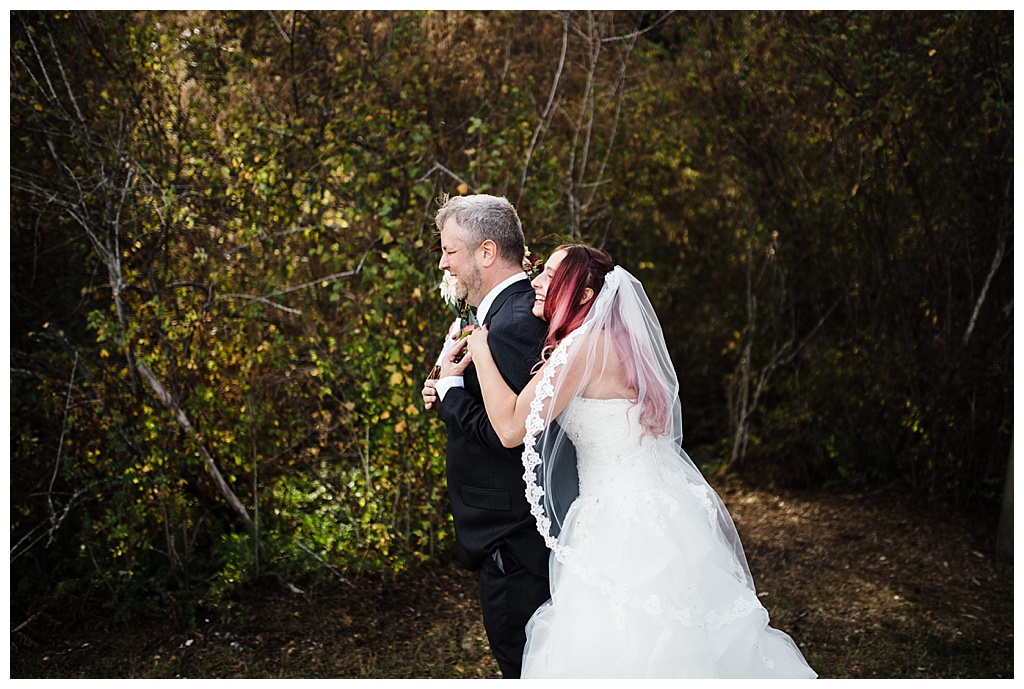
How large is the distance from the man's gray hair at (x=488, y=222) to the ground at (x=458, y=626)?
2082 mm

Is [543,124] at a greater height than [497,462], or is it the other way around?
[543,124]

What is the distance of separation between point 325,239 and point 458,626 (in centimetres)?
204

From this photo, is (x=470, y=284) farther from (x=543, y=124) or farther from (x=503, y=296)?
(x=543, y=124)

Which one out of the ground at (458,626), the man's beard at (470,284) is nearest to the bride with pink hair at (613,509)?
the man's beard at (470,284)

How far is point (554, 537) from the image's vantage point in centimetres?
256

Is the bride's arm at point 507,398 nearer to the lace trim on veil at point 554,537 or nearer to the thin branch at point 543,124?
the lace trim on veil at point 554,537

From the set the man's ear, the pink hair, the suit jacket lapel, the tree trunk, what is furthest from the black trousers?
the tree trunk

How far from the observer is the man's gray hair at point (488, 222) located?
2.58 metres

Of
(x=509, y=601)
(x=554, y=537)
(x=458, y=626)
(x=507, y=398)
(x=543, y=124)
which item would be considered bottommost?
(x=458, y=626)

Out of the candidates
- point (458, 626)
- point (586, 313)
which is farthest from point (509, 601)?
point (458, 626)

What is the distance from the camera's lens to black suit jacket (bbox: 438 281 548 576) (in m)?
2.49

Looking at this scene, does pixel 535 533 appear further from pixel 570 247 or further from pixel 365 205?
pixel 365 205

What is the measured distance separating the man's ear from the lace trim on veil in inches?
12.9

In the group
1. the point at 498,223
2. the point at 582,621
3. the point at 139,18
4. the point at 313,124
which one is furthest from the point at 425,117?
the point at 582,621
